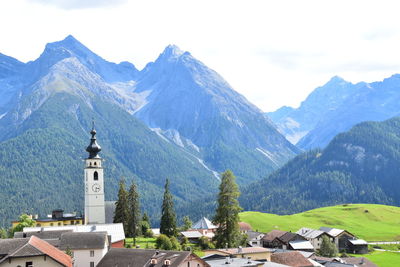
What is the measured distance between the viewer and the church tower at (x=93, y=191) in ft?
488

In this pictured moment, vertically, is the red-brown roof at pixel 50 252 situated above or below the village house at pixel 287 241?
above

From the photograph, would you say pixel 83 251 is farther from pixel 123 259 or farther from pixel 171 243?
pixel 171 243

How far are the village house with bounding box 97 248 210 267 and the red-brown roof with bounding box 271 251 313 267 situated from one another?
3445 cm

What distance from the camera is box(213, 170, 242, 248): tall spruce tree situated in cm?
11316

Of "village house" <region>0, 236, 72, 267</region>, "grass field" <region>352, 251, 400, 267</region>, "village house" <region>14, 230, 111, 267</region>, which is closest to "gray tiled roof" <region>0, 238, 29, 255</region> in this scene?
"village house" <region>0, 236, 72, 267</region>

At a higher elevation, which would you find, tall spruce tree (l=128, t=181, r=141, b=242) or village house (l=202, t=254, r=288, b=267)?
tall spruce tree (l=128, t=181, r=141, b=242)

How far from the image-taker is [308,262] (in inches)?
4515

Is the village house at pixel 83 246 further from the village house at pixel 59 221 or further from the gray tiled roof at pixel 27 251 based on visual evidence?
the village house at pixel 59 221

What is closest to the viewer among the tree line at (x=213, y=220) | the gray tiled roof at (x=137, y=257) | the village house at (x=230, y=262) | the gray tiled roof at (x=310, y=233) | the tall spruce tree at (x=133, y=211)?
the gray tiled roof at (x=137, y=257)

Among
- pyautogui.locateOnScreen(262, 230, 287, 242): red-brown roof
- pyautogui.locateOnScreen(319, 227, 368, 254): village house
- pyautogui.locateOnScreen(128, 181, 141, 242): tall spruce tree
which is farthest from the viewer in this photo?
pyautogui.locateOnScreen(319, 227, 368, 254): village house

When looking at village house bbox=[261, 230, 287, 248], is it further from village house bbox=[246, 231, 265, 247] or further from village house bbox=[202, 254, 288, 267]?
village house bbox=[202, 254, 288, 267]

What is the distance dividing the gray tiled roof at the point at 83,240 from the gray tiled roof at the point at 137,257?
596cm

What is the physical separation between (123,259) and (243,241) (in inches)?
2268

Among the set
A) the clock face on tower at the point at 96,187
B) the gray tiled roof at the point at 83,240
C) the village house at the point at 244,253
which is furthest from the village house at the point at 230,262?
the clock face on tower at the point at 96,187
